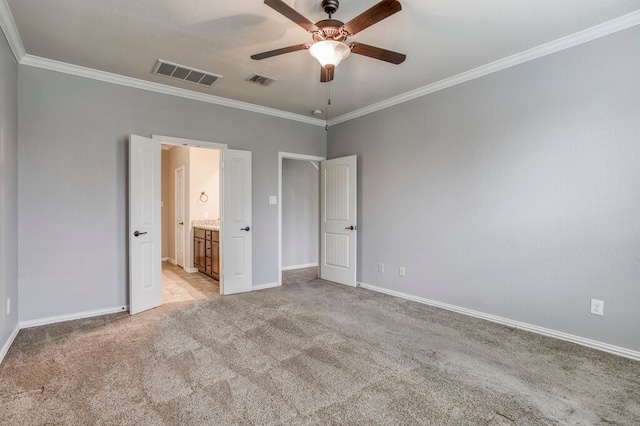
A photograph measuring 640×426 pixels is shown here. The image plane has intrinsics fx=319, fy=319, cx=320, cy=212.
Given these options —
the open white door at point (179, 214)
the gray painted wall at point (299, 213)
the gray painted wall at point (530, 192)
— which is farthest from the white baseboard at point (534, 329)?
the open white door at point (179, 214)

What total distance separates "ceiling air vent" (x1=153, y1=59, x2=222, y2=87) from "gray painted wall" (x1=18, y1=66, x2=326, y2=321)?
473 millimetres

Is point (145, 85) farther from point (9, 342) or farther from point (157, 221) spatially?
point (9, 342)

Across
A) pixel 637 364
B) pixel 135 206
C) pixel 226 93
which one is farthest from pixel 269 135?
pixel 637 364

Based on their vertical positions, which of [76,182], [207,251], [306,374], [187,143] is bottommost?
[306,374]

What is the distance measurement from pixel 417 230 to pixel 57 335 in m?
4.02

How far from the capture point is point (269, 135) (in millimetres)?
4961

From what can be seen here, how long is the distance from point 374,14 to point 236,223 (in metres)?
3.34

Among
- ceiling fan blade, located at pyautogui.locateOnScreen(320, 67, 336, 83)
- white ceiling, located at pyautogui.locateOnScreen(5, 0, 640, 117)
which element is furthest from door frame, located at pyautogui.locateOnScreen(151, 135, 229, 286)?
ceiling fan blade, located at pyautogui.locateOnScreen(320, 67, 336, 83)

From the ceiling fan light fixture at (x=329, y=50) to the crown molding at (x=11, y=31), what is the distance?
2346 millimetres

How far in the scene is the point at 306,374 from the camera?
2.31m

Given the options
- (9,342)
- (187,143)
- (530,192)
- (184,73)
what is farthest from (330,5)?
(9,342)

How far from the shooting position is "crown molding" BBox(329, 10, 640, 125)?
2606 millimetres

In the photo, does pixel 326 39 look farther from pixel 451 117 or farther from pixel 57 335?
pixel 57 335

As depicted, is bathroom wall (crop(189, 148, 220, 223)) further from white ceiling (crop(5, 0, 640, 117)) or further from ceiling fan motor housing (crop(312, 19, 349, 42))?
ceiling fan motor housing (crop(312, 19, 349, 42))
